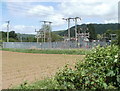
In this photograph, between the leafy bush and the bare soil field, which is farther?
the bare soil field

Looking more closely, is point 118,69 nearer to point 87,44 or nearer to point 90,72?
point 90,72

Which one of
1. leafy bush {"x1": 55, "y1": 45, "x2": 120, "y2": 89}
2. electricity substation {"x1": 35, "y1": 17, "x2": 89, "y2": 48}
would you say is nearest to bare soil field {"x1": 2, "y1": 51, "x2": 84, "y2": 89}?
leafy bush {"x1": 55, "y1": 45, "x2": 120, "y2": 89}

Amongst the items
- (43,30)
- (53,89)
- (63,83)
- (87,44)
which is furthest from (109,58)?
(43,30)

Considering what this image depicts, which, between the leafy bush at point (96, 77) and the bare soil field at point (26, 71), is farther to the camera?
the bare soil field at point (26, 71)

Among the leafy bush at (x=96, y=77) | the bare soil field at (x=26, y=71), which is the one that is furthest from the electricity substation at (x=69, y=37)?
the leafy bush at (x=96, y=77)

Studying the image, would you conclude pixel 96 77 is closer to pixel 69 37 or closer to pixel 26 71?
pixel 26 71

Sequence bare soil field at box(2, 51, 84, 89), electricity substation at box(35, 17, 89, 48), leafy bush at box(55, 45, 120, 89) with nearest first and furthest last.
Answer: leafy bush at box(55, 45, 120, 89), bare soil field at box(2, 51, 84, 89), electricity substation at box(35, 17, 89, 48)

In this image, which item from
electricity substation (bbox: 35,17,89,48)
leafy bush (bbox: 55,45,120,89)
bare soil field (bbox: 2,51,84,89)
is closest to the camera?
leafy bush (bbox: 55,45,120,89)

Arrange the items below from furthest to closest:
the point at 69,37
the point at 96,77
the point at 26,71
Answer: the point at 69,37 < the point at 26,71 < the point at 96,77

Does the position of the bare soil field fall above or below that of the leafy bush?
below

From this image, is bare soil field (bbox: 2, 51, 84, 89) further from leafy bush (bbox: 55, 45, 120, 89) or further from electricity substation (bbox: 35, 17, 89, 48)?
electricity substation (bbox: 35, 17, 89, 48)

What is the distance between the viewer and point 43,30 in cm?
4888

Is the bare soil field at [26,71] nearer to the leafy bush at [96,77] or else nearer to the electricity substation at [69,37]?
the leafy bush at [96,77]

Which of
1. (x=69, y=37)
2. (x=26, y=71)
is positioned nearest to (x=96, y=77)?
(x=26, y=71)
